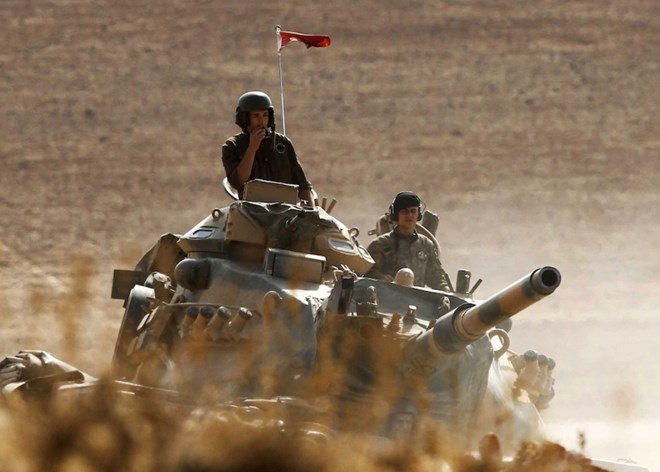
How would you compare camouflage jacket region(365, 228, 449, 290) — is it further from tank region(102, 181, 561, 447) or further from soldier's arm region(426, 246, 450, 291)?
tank region(102, 181, 561, 447)

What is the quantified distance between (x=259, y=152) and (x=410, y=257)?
1863mm

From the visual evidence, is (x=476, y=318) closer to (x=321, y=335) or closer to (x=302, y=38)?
(x=321, y=335)

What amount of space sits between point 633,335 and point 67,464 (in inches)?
1018

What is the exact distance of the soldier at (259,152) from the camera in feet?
55.5

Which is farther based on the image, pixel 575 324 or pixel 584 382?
pixel 575 324

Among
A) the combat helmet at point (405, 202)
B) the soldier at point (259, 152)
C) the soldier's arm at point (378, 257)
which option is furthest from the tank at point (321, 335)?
the combat helmet at point (405, 202)

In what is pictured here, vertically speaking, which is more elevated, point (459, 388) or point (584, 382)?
point (584, 382)

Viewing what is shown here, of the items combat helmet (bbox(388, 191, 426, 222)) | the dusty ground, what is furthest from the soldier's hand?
the dusty ground

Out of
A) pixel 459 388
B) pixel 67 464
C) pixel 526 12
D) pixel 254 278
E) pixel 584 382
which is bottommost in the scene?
pixel 67 464

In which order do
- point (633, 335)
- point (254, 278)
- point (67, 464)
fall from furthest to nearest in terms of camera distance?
point (633, 335) → point (254, 278) → point (67, 464)

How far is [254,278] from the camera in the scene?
48.2ft

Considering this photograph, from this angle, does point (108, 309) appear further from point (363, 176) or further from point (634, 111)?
point (634, 111)

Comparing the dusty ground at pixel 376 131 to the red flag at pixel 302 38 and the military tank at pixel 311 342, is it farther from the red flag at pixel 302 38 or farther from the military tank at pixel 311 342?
the military tank at pixel 311 342

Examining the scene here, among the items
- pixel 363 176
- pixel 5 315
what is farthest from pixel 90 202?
pixel 5 315
